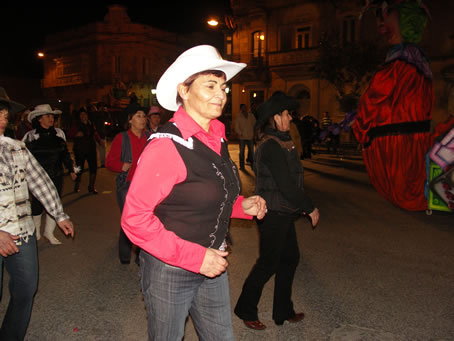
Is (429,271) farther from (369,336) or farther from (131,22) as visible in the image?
(131,22)

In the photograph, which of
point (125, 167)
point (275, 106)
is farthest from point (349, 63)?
point (275, 106)

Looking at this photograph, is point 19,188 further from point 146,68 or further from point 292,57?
point 146,68

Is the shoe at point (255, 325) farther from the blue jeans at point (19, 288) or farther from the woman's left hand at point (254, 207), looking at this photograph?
the blue jeans at point (19, 288)

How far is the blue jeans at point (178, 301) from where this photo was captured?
1.86 m

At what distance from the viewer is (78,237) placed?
5.82 metres

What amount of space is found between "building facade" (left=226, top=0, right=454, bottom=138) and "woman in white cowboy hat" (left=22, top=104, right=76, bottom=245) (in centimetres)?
1870

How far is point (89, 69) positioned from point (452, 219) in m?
42.0

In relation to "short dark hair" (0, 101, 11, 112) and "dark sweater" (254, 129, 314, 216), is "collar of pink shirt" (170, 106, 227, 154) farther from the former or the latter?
"short dark hair" (0, 101, 11, 112)

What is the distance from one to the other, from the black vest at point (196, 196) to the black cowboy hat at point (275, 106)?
55.1 inches

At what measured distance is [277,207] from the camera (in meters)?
3.13

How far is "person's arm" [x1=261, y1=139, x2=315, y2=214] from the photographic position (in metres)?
3.06

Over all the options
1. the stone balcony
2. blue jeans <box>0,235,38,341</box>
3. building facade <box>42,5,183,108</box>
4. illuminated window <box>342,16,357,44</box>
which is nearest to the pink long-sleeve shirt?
blue jeans <box>0,235,38,341</box>

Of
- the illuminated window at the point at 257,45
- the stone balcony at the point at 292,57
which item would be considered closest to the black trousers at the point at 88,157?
the stone balcony at the point at 292,57

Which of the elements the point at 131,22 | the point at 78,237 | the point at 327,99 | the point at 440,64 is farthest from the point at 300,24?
the point at 78,237
